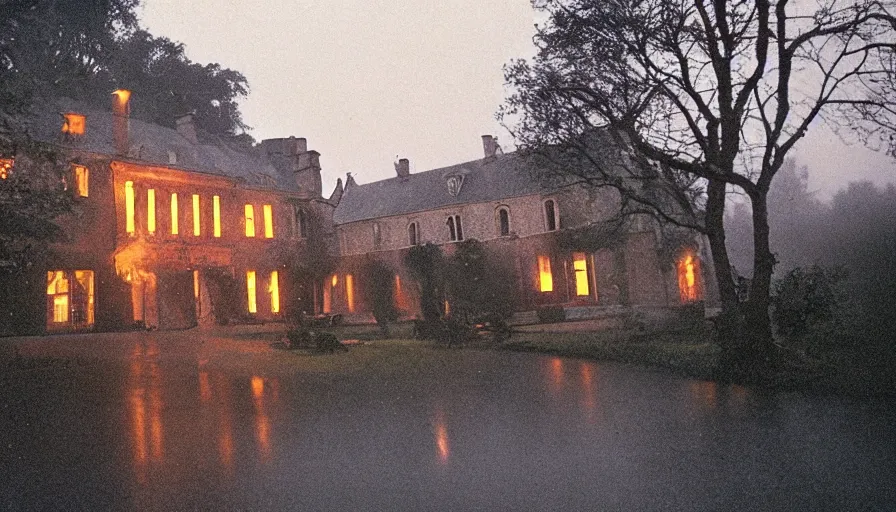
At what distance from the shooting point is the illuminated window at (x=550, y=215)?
97.9 feet

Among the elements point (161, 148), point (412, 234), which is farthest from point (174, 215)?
point (412, 234)

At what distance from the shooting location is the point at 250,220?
1001 inches

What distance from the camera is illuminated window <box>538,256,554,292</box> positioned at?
2895 centimetres

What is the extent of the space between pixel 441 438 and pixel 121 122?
23.2 m

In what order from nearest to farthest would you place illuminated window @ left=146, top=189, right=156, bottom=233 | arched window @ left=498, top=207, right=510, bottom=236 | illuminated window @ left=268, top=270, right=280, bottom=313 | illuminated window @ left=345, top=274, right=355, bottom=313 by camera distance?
illuminated window @ left=146, top=189, right=156, bottom=233 < illuminated window @ left=268, top=270, right=280, bottom=313 < illuminated window @ left=345, top=274, right=355, bottom=313 < arched window @ left=498, top=207, right=510, bottom=236

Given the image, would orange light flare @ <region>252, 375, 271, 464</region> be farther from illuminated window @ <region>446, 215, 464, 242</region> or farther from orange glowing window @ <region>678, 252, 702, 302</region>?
orange glowing window @ <region>678, 252, 702, 302</region>

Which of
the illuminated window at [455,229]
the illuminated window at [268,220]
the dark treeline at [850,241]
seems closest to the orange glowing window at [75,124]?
the illuminated window at [268,220]

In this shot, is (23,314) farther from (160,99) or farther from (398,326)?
(160,99)

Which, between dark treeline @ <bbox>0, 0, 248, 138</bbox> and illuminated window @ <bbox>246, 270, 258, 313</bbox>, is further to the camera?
illuminated window @ <bbox>246, 270, 258, 313</bbox>

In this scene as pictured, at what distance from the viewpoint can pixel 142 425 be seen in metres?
6.80

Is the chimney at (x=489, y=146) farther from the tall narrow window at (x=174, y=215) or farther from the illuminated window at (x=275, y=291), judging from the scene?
the tall narrow window at (x=174, y=215)

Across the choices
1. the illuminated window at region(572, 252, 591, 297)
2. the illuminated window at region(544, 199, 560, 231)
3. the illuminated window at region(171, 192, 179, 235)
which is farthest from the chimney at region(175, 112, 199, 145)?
the illuminated window at region(572, 252, 591, 297)

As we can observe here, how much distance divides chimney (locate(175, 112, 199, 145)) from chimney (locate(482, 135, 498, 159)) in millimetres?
17667

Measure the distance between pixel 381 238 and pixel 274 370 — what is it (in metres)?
23.4
